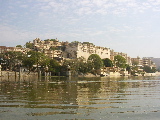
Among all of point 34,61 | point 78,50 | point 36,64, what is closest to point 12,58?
point 34,61

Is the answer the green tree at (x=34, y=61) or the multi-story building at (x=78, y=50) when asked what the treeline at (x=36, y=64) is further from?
the multi-story building at (x=78, y=50)

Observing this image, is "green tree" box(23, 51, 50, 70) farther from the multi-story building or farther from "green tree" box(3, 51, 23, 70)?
the multi-story building

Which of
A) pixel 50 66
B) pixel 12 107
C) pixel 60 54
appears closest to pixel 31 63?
pixel 50 66

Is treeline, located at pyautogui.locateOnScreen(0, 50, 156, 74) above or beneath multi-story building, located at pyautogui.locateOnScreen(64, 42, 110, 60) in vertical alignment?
beneath

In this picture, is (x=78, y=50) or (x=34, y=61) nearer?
(x=34, y=61)

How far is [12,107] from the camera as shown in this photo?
1639 centimetres

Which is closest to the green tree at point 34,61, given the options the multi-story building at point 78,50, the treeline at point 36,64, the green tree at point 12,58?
the treeline at point 36,64

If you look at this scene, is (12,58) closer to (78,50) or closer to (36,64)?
(36,64)

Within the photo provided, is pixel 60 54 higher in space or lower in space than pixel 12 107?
higher

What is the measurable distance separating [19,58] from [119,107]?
308 ft

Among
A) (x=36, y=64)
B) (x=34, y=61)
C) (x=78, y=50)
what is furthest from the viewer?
(x=78, y=50)

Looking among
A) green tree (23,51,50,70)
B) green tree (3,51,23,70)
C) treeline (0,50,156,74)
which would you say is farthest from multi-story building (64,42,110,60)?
green tree (3,51,23,70)

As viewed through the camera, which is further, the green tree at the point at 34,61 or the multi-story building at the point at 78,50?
the multi-story building at the point at 78,50

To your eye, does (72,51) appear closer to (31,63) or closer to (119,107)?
(31,63)
